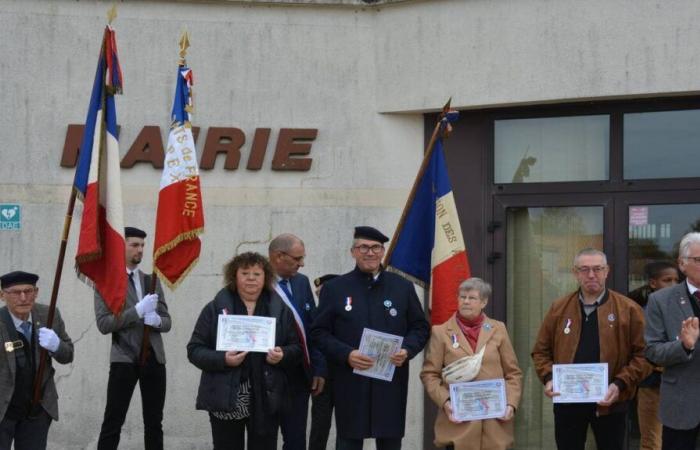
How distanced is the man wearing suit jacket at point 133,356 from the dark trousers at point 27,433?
840 millimetres

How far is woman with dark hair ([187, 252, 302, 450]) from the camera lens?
7.35 m

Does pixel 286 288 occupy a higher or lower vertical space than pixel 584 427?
higher

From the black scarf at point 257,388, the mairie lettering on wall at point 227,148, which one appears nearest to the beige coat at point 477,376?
the black scarf at point 257,388

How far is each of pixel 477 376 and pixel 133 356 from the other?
2.77 m

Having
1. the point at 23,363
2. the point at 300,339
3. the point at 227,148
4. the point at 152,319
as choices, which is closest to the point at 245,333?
the point at 300,339

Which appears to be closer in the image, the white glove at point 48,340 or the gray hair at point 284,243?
the white glove at point 48,340

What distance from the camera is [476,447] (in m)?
7.49

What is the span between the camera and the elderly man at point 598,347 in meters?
7.59

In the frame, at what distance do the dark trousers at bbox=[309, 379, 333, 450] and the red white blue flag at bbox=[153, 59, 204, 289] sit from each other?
1502mm

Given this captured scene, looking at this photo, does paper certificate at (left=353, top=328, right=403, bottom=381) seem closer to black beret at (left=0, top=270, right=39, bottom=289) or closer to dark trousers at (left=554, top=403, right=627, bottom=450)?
dark trousers at (left=554, top=403, right=627, bottom=450)

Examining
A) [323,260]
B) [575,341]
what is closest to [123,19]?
[323,260]

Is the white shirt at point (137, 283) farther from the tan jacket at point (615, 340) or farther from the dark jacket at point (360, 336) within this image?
the tan jacket at point (615, 340)

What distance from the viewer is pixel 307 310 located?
8359mm

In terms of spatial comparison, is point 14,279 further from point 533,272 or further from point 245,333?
point 533,272
